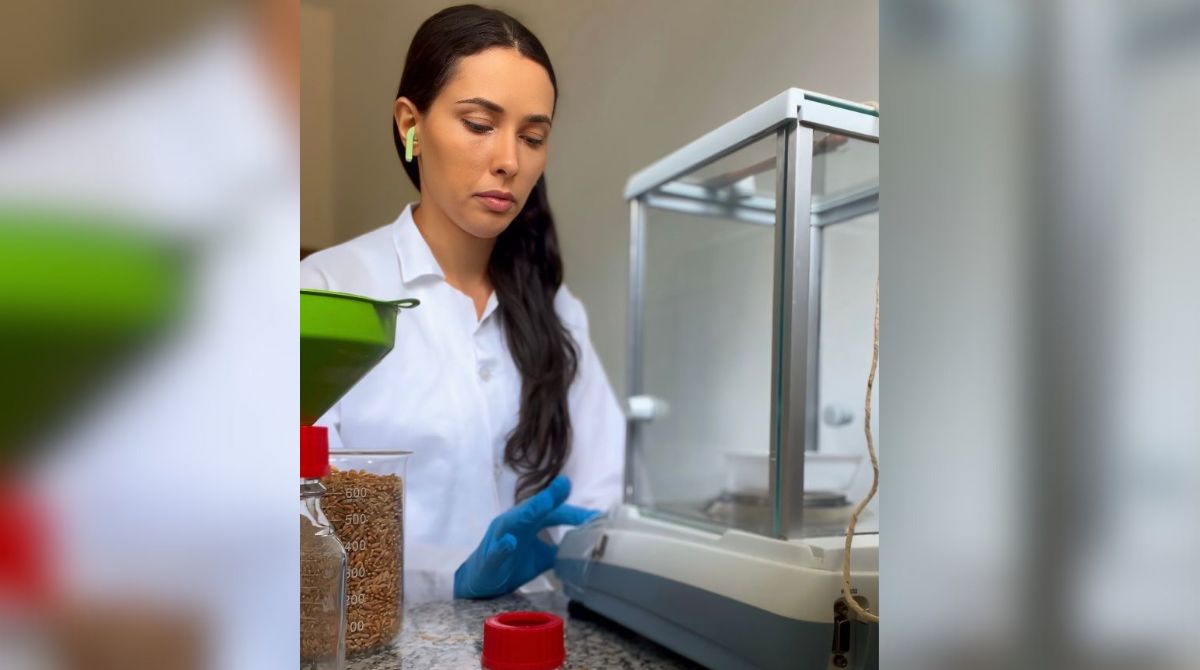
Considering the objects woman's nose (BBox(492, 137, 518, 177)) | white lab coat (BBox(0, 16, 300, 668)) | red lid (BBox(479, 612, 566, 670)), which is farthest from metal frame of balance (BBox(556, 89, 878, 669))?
white lab coat (BBox(0, 16, 300, 668))

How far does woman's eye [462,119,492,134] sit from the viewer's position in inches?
26.4

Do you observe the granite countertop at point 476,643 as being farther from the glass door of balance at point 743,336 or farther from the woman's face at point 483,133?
the woman's face at point 483,133

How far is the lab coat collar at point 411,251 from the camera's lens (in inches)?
28.0

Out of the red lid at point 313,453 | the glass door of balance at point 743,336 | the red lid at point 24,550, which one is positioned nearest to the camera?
the red lid at point 24,550

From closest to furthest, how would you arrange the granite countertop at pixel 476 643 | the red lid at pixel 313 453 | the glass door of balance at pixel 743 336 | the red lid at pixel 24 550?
the red lid at pixel 24 550
the red lid at pixel 313 453
the granite countertop at pixel 476 643
the glass door of balance at pixel 743 336

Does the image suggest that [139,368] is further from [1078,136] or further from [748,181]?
[748,181]

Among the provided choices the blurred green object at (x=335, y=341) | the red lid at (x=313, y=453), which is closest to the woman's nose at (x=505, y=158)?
the blurred green object at (x=335, y=341)

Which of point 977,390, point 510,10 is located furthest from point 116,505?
point 510,10

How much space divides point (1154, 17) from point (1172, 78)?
0.08ft

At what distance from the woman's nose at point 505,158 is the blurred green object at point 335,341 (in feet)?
0.51

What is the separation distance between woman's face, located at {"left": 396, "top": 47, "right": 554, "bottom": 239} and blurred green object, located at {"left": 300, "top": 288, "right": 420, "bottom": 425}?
13 cm

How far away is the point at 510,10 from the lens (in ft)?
2.30

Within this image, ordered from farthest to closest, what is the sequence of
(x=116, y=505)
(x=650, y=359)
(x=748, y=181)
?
(x=650, y=359) < (x=748, y=181) < (x=116, y=505)

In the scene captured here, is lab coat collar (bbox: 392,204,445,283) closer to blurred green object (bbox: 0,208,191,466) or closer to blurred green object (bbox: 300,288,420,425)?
blurred green object (bbox: 300,288,420,425)
